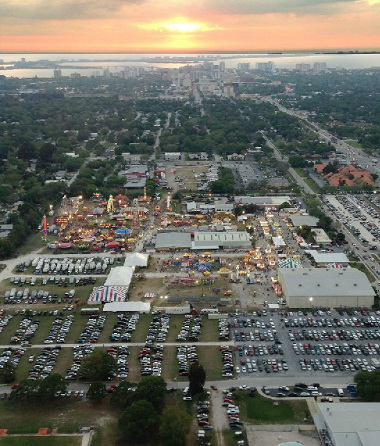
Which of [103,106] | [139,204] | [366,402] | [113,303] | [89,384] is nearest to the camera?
[366,402]

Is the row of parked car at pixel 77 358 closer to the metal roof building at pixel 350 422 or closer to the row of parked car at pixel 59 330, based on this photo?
the row of parked car at pixel 59 330

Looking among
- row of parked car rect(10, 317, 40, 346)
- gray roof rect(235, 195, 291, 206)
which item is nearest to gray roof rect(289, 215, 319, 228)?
Result: gray roof rect(235, 195, 291, 206)

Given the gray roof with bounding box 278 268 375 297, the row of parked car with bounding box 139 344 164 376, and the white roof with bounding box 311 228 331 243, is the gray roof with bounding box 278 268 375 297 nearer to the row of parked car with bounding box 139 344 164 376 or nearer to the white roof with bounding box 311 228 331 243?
the white roof with bounding box 311 228 331 243

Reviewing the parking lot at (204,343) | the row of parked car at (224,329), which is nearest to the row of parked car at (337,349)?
the parking lot at (204,343)

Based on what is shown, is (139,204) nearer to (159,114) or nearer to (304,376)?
(304,376)

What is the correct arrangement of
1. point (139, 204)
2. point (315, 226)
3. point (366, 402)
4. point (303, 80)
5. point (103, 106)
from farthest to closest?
point (303, 80)
point (103, 106)
point (139, 204)
point (315, 226)
point (366, 402)

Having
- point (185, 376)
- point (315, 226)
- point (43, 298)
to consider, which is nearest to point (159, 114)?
point (315, 226)

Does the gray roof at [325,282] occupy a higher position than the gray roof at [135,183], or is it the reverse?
the gray roof at [135,183]
